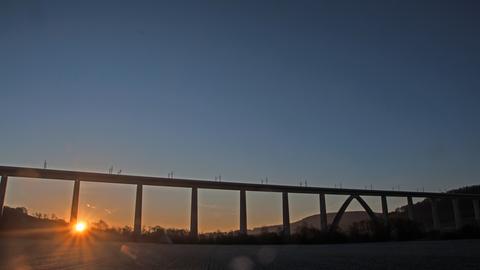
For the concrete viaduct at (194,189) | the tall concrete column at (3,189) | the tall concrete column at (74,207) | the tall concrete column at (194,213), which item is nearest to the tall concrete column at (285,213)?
the concrete viaduct at (194,189)

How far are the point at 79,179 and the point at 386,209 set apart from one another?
42.5m

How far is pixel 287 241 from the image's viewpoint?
2731 centimetres

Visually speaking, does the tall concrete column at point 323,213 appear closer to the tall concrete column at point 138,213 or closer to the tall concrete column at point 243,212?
the tall concrete column at point 243,212

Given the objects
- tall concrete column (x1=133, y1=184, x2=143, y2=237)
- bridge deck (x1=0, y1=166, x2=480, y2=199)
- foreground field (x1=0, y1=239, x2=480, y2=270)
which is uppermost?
bridge deck (x1=0, y1=166, x2=480, y2=199)

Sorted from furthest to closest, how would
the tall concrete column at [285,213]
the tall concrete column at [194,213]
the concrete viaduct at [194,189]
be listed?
1. the tall concrete column at [285,213]
2. the tall concrete column at [194,213]
3. the concrete viaduct at [194,189]

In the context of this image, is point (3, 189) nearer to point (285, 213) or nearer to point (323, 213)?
point (285, 213)

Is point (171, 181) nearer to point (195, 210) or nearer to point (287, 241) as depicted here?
point (195, 210)

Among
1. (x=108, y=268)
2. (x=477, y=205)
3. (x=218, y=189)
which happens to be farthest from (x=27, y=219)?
(x=477, y=205)

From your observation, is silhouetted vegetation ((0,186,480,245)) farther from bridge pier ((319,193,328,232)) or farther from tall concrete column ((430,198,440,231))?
tall concrete column ((430,198,440,231))

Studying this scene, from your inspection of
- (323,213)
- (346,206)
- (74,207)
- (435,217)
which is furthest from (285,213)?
(435,217)

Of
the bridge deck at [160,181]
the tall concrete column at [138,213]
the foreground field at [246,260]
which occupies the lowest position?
the foreground field at [246,260]

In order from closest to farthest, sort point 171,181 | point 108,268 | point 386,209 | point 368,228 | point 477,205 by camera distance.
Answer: point 108,268, point 368,228, point 171,181, point 386,209, point 477,205

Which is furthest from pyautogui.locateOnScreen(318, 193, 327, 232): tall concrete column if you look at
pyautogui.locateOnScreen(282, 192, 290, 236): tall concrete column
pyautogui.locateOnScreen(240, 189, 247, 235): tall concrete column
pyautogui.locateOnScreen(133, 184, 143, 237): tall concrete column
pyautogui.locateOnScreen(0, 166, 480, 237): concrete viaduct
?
pyautogui.locateOnScreen(133, 184, 143, 237): tall concrete column

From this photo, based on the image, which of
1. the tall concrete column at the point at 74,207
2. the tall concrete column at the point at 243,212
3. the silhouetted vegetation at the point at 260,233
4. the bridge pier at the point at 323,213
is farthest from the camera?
the bridge pier at the point at 323,213
